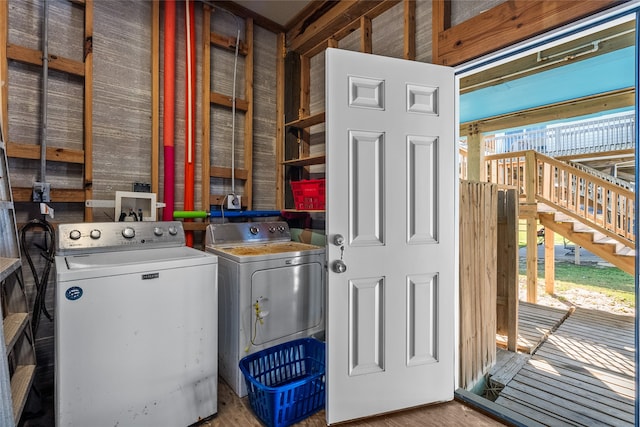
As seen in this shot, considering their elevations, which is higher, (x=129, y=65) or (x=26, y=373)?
(x=129, y=65)

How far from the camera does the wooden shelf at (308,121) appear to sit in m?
2.52

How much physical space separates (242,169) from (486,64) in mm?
1967

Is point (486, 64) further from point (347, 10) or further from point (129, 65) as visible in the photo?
point (129, 65)

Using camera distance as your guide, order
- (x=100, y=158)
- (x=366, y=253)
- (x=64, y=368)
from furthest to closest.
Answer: (x=100, y=158) → (x=366, y=253) → (x=64, y=368)

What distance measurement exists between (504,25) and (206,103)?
6.80ft

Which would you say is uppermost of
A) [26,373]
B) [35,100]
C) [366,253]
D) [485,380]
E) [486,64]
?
[486,64]

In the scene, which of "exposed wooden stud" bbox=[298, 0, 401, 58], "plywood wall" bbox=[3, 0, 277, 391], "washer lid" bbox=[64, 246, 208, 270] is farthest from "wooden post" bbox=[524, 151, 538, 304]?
"washer lid" bbox=[64, 246, 208, 270]

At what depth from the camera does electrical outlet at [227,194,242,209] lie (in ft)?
8.75

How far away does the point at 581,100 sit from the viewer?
13.5 ft

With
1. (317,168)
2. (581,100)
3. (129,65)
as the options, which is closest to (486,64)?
(317,168)

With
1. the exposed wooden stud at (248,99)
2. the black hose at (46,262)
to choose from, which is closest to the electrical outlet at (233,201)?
the exposed wooden stud at (248,99)

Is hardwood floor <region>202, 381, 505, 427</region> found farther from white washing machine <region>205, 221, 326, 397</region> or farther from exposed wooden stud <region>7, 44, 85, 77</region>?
exposed wooden stud <region>7, 44, 85, 77</region>

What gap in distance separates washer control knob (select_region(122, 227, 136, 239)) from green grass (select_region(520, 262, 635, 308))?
6652 mm

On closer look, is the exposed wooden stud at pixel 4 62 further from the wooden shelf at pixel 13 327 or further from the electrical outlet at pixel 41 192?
the wooden shelf at pixel 13 327
